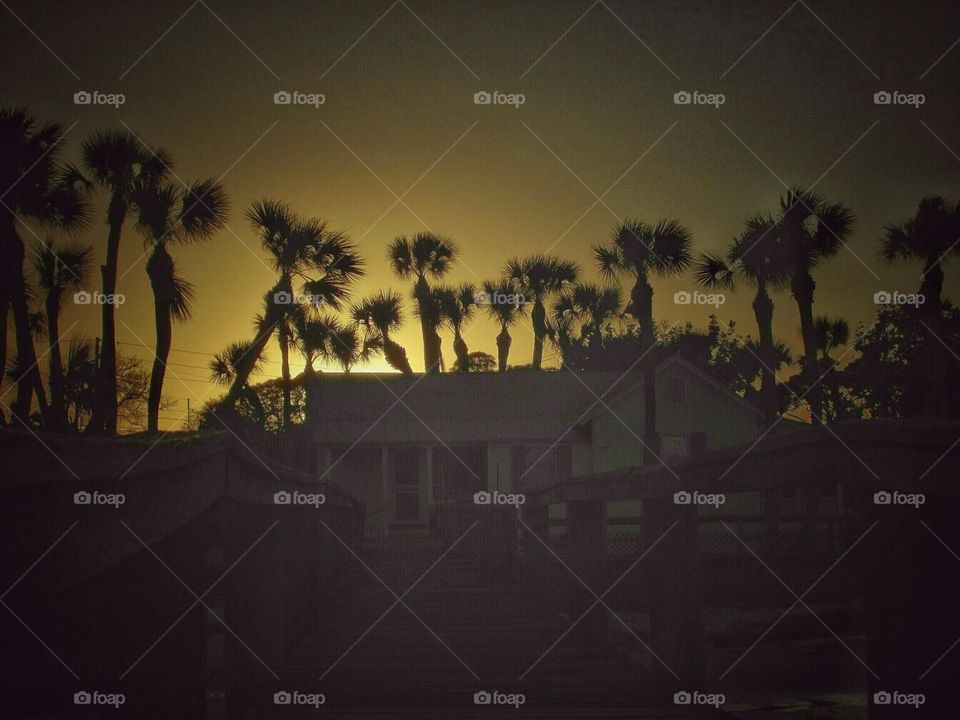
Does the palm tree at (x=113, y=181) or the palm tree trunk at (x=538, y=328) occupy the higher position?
the palm tree trunk at (x=538, y=328)

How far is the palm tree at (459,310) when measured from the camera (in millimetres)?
24922

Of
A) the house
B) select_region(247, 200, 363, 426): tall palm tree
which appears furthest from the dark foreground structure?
the house

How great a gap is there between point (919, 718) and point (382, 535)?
597 inches

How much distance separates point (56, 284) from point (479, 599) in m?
8.21

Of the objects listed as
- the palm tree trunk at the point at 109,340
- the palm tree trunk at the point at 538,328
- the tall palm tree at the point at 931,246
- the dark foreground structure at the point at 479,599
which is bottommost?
the dark foreground structure at the point at 479,599

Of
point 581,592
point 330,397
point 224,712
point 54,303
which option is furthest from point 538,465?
point 224,712

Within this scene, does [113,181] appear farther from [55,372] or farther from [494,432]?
[494,432]

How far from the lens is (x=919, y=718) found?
12.6 feet

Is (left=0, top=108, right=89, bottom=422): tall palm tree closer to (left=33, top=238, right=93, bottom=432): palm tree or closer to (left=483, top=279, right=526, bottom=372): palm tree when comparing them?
(left=33, top=238, right=93, bottom=432): palm tree

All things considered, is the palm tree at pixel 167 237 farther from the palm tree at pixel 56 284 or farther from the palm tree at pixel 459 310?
the palm tree at pixel 459 310

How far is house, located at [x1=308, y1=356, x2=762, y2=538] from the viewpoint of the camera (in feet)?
68.4

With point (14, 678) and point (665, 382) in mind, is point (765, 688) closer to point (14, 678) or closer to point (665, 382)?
point (14, 678)

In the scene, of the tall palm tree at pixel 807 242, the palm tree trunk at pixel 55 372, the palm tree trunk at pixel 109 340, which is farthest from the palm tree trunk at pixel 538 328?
the palm tree trunk at pixel 109 340

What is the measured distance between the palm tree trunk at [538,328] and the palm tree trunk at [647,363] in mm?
4788
